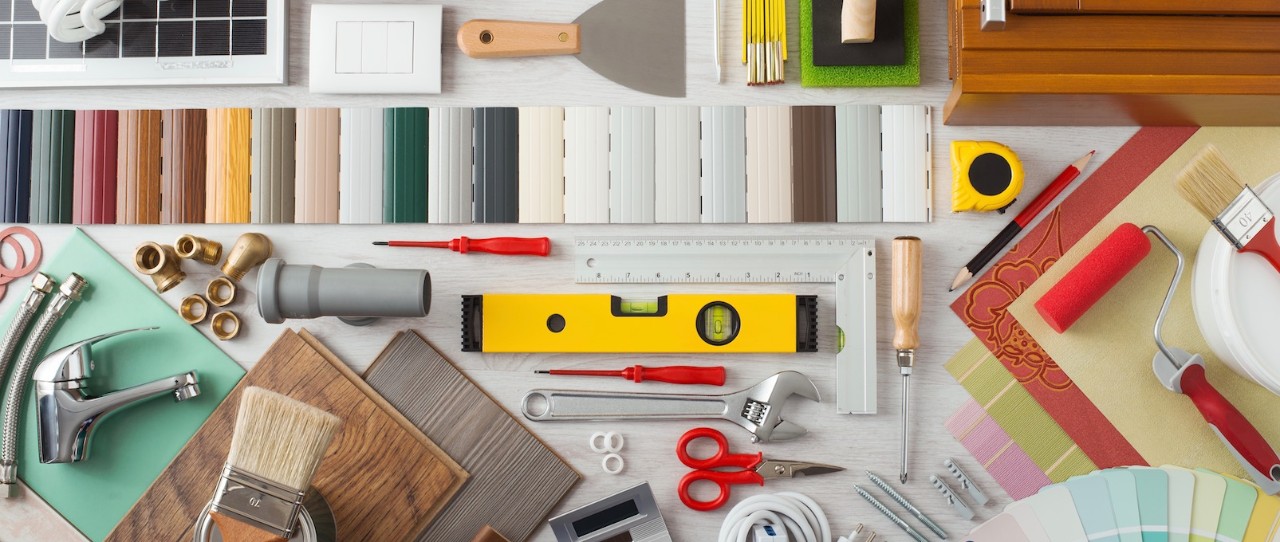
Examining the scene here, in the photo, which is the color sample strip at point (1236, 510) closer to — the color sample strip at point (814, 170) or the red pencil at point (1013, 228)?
the red pencil at point (1013, 228)

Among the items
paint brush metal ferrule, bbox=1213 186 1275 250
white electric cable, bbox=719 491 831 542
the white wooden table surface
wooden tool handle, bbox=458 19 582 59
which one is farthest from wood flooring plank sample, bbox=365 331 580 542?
paint brush metal ferrule, bbox=1213 186 1275 250

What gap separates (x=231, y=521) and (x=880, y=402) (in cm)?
95

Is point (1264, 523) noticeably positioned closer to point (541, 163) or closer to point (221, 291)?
point (541, 163)

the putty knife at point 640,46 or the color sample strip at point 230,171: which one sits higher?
the putty knife at point 640,46

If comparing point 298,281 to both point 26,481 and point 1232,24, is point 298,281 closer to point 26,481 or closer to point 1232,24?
point 26,481

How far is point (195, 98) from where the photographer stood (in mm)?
1309

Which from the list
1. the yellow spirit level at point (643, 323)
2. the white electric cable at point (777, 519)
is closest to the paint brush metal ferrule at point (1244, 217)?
the yellow spirit level at point (643, 323)

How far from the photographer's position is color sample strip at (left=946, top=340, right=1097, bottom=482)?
124 centimetres

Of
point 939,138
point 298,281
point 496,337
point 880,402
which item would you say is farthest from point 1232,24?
point 298,281

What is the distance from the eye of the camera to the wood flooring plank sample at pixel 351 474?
1.21m

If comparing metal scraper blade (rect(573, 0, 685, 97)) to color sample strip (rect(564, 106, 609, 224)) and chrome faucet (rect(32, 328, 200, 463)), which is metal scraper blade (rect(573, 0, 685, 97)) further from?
chrome faucet (rect(32, 328, 200, 463))

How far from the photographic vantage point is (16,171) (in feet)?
4.24

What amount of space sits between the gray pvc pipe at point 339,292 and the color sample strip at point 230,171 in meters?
0.18

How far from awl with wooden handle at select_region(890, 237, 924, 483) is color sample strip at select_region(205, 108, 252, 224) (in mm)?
1050
